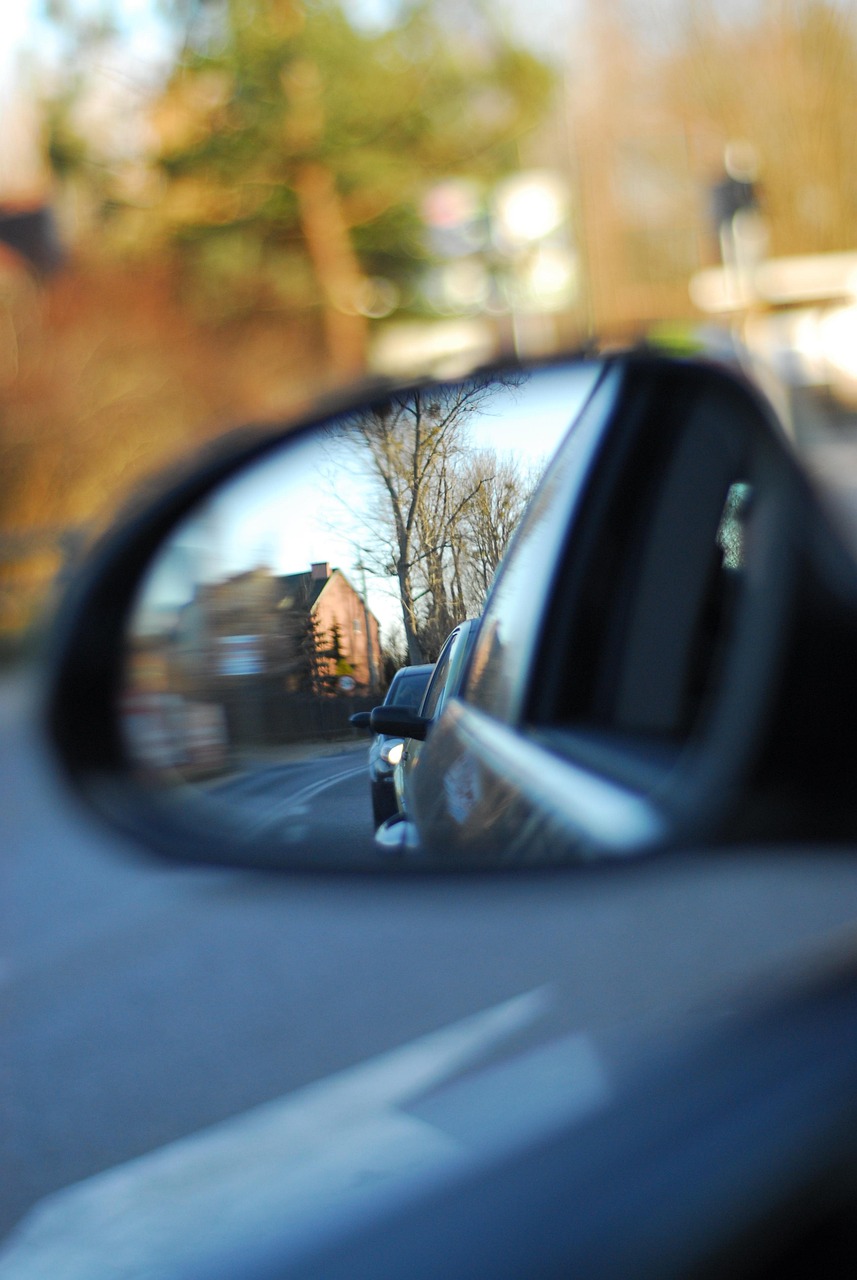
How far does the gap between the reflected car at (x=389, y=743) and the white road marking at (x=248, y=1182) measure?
0.54m

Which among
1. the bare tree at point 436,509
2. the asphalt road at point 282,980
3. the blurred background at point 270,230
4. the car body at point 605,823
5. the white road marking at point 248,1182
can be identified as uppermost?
the blurred background at point 270,230

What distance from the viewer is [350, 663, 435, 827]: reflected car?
4.36 ft

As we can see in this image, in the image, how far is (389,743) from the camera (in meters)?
1.35

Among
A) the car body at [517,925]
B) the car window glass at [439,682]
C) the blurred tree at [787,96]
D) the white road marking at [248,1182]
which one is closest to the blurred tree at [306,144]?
the blurred tree at [787,96]

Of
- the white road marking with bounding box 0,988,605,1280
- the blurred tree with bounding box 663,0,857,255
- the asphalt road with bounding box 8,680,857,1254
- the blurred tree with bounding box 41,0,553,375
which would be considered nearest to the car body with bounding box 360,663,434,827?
the white road marking with bounding box 0,988,605,1280

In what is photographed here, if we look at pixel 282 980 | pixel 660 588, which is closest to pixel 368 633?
pixel 660 588

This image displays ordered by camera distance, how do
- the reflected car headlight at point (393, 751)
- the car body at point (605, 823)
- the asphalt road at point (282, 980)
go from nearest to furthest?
the car body at point (605, 823), the reflected car headlight at point (393, 751), the asphalt road at point (282, 980)

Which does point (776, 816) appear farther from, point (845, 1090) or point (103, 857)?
point (103, 857)

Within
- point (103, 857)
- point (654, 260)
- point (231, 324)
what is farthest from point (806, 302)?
point (103, 857)

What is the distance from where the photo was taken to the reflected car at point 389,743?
52.3 inches

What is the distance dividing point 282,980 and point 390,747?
298cm

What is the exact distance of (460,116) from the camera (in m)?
26.9

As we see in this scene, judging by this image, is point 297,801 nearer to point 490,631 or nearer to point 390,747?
point 390,747

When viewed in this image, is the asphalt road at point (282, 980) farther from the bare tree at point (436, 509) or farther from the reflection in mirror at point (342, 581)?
the bare tree at point (436, 509)
